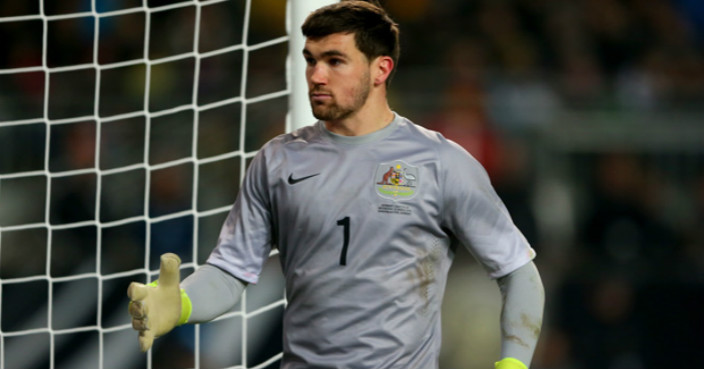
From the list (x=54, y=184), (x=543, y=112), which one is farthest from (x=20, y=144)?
(x=543, y=112)

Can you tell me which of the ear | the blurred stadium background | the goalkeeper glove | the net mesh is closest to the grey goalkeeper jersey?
the ear

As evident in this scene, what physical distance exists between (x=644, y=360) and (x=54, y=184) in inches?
139

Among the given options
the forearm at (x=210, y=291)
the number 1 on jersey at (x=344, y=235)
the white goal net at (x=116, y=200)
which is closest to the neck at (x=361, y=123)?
the number 1 on jersey at (x=344, y=235)

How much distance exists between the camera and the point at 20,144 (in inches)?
248

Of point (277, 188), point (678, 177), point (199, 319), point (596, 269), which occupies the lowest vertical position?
point (596, 269)

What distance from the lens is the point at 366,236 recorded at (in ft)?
10.2

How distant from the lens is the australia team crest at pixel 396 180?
3154 millimetres

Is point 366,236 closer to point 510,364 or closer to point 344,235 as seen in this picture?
point 344,235

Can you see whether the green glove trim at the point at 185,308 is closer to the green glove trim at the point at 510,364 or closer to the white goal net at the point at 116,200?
the green glove trim at the point at 510,364

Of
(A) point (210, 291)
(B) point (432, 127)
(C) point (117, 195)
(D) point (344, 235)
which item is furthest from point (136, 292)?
(B) point (432, 127)

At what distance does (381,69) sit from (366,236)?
480mm

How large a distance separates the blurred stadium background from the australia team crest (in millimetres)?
2603

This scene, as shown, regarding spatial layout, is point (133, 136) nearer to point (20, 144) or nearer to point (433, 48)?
point (20, 144)

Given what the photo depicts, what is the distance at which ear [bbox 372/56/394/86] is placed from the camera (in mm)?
3232
